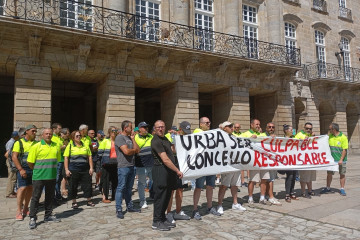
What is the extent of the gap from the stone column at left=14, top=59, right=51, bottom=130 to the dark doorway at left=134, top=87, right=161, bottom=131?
21.8 ft

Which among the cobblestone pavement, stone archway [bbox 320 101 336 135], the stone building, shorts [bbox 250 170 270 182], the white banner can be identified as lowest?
the cobblestone pavement

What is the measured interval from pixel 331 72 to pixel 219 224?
62.9 feet

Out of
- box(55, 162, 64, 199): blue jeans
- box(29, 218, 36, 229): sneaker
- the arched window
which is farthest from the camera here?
the arched window

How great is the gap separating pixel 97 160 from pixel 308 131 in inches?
224

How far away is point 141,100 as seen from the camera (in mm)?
18219

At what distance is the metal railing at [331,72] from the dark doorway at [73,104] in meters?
14.2

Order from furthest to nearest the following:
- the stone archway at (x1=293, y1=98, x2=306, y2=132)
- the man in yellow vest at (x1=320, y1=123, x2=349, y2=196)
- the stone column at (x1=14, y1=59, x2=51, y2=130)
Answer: the stone archway at (x1=293, y1=98, x2=306, y2=132), the stone column at (x1=14, y1=59, x2=51, y2=130), the man in yellow vest at (x1=320, y1=123, x2=349, y2=196)

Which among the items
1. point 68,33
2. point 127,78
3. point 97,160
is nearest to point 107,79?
point 127,78

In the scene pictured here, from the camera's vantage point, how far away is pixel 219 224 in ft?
16.4

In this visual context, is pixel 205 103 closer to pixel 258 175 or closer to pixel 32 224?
pixel 258 175

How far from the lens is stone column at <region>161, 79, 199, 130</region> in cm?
1384

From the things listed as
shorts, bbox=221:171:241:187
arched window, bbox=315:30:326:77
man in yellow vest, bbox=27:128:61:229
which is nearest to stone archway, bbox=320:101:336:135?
arched window, bbox=315:30:326:77

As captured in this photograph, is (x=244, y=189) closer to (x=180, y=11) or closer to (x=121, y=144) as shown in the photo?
(x=121, y=144)

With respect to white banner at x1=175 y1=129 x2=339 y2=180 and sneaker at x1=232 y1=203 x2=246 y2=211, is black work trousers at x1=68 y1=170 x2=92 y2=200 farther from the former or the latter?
sneaker at x1=232 y1=203 x2=246 y2=211
